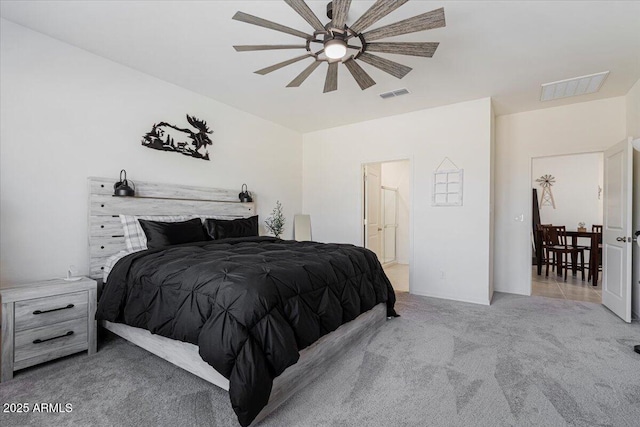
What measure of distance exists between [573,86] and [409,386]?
3.97 meters

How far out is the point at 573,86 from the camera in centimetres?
369

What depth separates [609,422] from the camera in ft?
5.68

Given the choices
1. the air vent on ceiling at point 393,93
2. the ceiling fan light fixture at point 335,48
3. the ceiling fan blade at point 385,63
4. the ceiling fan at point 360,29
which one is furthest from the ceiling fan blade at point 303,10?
the air vent on ceiling at point 393,93

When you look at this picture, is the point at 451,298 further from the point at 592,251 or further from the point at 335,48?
the point at 335,48

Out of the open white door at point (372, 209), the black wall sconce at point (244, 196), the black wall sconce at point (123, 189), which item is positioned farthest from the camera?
the open white door at point (372, 209)

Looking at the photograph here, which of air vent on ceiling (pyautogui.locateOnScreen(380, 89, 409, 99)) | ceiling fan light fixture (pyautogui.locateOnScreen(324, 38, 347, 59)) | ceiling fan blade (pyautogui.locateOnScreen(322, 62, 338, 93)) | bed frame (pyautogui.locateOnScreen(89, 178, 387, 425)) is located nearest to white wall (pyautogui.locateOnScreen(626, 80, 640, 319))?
air vent on ceiling (pyautogui.locateOnScreen(380, 89, 409, 99))

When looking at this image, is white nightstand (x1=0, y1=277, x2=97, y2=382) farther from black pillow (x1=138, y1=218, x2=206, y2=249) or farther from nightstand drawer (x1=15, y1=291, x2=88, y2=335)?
black pillow (x1=138, y1=218, x2=206, y2=249)

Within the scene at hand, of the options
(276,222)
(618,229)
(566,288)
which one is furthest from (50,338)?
(566,288)

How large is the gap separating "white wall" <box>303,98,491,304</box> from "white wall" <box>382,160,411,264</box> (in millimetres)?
2267

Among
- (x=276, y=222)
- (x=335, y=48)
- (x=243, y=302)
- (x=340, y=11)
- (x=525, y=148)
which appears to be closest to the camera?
(x=243, y=302)

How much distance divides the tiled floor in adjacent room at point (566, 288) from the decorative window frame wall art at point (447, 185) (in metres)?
1.93

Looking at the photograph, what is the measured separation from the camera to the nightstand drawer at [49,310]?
2205 mm

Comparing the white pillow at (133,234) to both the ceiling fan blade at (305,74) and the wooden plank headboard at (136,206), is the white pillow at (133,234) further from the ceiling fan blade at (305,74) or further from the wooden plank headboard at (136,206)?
the ceiling fan blade at (305,74)

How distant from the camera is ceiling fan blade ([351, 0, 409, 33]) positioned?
185 centimetres
